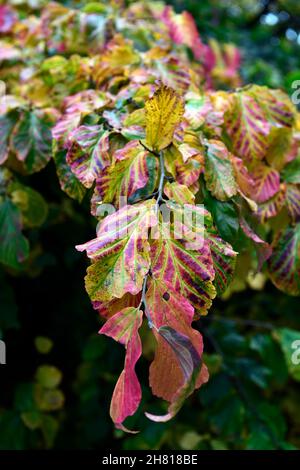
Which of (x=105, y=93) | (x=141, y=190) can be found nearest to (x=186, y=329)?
(x=141, y=190)

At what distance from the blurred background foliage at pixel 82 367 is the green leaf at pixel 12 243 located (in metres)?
0.24

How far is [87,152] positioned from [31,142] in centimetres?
19

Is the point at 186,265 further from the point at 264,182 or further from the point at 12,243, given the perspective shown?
the point at 12,243

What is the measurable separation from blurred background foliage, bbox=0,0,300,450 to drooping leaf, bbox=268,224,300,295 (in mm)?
329

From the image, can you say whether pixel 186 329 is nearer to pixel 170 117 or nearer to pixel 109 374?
pixel 170 117

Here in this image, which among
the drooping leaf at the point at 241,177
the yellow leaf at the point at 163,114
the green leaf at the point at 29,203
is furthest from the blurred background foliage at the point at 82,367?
the yellow leaf at the point at 163,114

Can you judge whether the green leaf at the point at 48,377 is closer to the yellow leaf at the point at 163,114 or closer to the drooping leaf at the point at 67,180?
the drooping leaf at the point at 67,180

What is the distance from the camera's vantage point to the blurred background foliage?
44.6 inches

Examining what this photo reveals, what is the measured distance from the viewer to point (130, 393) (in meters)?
0.47

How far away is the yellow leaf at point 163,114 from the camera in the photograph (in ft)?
1.91

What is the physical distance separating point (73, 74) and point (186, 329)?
640 mm

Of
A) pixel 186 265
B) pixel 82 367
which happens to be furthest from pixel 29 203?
pixel 82 367

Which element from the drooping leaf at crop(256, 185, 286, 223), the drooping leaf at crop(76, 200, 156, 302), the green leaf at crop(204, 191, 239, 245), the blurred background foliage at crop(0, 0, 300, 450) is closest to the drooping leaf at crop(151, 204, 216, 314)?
the drooping leaf at crop(76, 200, 156, 302)

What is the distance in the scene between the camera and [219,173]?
65cm
